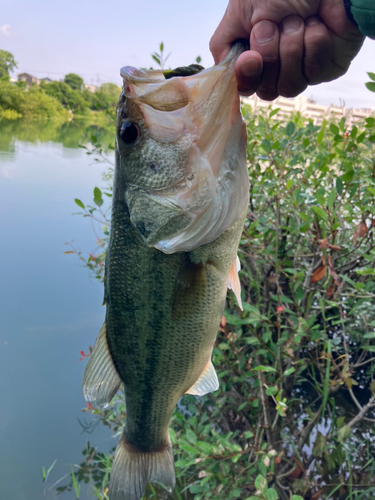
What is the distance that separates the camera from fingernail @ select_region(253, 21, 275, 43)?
84cm

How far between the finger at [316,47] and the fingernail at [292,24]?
2 cm

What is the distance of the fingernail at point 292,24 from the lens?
853mm

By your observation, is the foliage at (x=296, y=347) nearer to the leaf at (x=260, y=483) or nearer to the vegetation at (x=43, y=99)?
the leaf at (x=260, y=483)

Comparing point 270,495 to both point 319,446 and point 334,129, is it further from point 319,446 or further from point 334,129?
point 334,129

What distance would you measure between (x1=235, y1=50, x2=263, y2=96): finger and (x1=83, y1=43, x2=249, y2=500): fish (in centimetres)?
4

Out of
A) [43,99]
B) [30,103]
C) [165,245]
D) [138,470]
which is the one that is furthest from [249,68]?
[43,99]

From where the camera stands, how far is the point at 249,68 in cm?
80

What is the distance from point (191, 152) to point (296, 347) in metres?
1.31

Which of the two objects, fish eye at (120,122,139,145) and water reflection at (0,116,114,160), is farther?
water reflection at (0,116,114,160)

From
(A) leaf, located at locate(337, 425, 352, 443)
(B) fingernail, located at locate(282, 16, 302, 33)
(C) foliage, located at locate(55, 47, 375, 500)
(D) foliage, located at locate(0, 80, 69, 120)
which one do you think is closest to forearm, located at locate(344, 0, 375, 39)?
(B) fingernail, located at locate(282, 16, 302, 33)

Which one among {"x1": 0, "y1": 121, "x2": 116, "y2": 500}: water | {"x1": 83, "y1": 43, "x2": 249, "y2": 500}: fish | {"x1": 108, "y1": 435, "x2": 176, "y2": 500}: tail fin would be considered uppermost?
{"x1": 83, "y1": 43, "x2": 249, "y2": 500}: fish

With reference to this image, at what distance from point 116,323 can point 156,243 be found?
1.08ft

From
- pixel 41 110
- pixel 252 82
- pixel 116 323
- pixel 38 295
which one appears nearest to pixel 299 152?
pixel 252 82

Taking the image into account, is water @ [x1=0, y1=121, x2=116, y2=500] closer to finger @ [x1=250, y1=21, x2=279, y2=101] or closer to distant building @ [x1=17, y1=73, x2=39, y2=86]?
finger @ [x1=250, y1=21, x2=279, y2=101]
